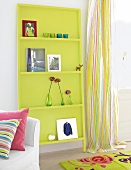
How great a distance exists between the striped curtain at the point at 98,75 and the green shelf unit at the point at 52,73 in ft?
0.46

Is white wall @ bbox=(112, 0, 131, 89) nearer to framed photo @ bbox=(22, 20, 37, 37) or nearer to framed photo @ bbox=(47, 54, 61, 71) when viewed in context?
framed photo @ bbox=(47, 54, 61, 71)

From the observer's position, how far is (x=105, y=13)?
3953 mm

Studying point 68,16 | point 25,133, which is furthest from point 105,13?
point 25,133

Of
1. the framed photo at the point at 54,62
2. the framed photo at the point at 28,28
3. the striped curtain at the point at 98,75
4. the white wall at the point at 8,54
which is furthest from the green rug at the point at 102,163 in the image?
the framed photo at the point at 28,28

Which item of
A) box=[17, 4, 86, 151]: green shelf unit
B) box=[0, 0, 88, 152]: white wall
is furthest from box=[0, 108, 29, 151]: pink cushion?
box=[0, 0, 88, 152]: white wall

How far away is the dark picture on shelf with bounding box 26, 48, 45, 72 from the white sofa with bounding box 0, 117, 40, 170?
3.53 feet

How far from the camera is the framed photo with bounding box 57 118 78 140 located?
3757mm

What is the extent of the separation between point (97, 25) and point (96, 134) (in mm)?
1558

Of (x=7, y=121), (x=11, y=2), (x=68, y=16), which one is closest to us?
(x=7, y=121)

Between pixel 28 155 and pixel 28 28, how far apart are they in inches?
71.4

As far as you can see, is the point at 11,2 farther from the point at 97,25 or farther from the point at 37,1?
the point at 97,25

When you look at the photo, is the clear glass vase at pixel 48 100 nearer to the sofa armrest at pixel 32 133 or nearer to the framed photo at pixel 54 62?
the framed photo at pixel 54 62

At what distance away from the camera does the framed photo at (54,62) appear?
12.2ft

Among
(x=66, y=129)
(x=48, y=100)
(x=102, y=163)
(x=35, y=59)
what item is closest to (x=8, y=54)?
(x=35, y=59)
